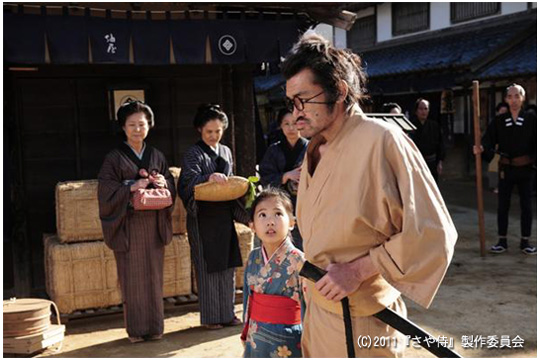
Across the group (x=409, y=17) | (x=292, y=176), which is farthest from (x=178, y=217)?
(x=409, y=17)

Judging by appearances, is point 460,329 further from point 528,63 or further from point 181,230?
point 528,63

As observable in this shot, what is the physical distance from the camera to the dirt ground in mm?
4906

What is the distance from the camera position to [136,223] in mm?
5133

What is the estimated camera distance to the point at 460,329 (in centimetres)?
519

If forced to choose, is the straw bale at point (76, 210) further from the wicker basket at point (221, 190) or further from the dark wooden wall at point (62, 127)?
the wicker basket at point (221, 190)

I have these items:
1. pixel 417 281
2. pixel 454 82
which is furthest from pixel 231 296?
pixel 454 82

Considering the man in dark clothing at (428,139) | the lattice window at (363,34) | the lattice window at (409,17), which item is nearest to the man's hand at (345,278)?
the man in dark clothing at (428,139)

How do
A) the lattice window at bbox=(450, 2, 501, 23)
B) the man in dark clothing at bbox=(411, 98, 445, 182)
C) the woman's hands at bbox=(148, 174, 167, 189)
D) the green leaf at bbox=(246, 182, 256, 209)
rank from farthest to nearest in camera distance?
the lattice window at bbox=(450, 2, 501, 23) → the man in dark clothing at bbox=(411, 98, 445, 182) → the green leaf at bbox=(246, 182, 256, 209) → the woman's hands at bbox=(148, 174, 167, 189)

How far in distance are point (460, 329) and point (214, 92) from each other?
3.50 metres

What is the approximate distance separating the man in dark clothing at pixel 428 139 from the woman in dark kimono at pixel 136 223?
512 centimetres

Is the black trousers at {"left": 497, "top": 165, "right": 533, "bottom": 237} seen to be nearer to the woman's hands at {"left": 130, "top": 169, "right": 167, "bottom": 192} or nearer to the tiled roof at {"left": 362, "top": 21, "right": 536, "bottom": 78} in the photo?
the woman's hands at {"left": 130, "top": 169, "right": 167, "bottom": 192}

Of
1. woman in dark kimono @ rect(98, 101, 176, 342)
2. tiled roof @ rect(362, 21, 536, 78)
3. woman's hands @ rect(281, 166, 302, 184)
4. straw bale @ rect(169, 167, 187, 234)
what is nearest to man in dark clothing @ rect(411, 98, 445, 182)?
woman's hands @ rect(281, 166, 302, 184)

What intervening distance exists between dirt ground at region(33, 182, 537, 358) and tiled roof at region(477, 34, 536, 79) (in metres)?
6.19

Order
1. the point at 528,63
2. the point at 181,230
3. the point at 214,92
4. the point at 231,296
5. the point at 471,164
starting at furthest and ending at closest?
the point at 471,164, the point at 528,63, the point at 214,92, the point at 181,230, the point at 231,296
